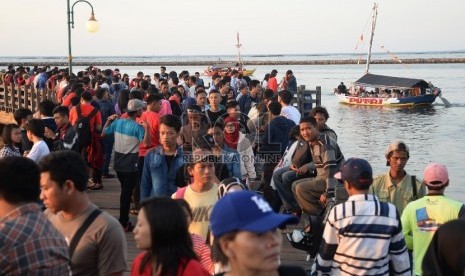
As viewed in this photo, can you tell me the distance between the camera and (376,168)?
2244 centimetres

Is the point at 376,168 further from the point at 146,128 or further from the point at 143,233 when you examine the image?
the point at 143,233

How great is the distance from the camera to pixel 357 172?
14.3 ft

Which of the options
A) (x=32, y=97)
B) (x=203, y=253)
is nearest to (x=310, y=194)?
(x=203, y=253)

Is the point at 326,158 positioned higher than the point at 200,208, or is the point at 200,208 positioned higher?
the point at 326,158

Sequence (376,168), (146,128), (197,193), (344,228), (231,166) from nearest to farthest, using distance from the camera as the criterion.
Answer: (344,228) < (197,193) < (231,166) < (146,128) < (376,168)

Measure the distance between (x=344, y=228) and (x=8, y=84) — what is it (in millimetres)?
21689

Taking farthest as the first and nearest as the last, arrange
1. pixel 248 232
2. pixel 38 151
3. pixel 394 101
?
pixel 394 101, pixel 38 151, pixel 248 232

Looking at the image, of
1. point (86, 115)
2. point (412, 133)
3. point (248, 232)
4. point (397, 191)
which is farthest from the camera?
point (412, 133)

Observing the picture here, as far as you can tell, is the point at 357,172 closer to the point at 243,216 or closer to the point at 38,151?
the point at 243,216

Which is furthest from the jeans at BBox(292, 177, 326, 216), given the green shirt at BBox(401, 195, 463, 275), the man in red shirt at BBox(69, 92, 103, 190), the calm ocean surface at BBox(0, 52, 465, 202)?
the calm ocean surface at BBox(0, 52, 465, 202)

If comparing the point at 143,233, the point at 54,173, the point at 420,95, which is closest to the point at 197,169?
the point at 54,173

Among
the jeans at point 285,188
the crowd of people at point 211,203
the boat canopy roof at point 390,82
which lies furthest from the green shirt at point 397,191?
the boat canopy roof at point 390,82

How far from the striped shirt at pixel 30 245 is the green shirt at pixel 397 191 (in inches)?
139

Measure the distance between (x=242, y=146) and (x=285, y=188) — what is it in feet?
2.77
